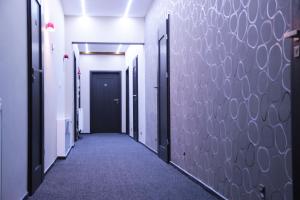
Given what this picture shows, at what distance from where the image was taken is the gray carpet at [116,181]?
131 inches

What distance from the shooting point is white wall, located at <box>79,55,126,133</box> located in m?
11.4

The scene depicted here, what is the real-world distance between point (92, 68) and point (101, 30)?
409cm

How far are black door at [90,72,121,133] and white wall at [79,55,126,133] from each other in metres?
0.20

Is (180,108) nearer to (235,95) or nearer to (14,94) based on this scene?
(235,95)

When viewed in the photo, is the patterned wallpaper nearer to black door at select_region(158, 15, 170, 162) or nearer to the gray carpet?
the gray carpet

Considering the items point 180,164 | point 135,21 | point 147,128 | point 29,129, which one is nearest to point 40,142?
point 29,129

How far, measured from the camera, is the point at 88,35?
738 cm

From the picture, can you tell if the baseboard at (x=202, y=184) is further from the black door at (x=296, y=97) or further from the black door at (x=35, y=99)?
Result: the black door at (x=35, y=99)

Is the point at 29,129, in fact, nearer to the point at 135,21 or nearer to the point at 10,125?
the point at 10,125

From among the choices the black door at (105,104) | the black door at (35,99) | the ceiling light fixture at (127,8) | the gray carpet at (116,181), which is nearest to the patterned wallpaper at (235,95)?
the gray carpet at (116,181)

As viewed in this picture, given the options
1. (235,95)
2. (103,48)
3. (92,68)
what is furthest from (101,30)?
(235,95)

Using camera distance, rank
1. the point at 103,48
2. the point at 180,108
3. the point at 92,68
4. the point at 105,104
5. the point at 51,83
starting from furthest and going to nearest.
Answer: the point at 105,104, the point at 92,68, the point at 103,48, the point at 51,83, the point at 180,108

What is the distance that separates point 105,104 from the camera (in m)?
11.7

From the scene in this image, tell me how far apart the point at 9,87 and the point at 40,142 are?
136cm
